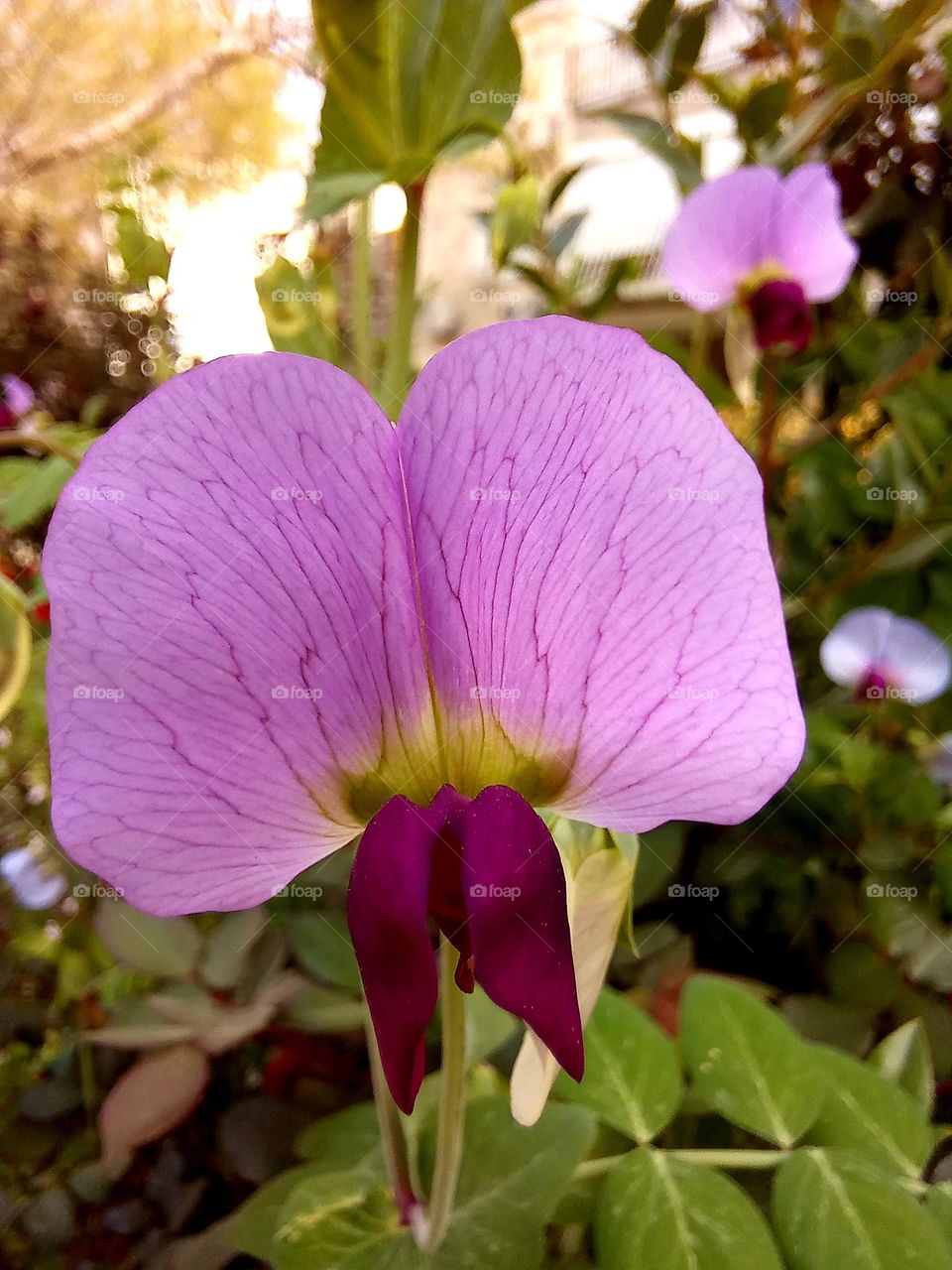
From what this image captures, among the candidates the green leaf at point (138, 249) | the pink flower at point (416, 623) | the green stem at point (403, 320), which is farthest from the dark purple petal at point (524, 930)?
the green leaf at point (138, 249)

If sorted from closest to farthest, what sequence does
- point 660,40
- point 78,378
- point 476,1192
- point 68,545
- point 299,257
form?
point 68,545 → point 476,1192 → point 660,40 → point 299,257 → point 78,378

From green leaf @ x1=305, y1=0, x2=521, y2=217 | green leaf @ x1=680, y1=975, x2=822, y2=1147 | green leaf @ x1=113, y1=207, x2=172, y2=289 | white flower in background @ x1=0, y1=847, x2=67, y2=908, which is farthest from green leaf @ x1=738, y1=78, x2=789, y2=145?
white flower in background @ x1=0, y1=847, x2=67, y2=908

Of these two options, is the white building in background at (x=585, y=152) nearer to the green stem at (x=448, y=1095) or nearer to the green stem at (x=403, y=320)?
the green stem at (x=403, y=320)

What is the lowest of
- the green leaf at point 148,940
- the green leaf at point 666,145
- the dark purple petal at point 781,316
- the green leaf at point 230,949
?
the green leaf at point 230,949

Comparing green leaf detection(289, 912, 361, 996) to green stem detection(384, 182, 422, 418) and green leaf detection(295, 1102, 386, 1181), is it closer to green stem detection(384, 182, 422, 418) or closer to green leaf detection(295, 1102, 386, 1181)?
green leaf detection(295, 1102, 386, 1181)

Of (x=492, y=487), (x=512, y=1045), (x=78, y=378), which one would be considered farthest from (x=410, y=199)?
(x=78, y=378)

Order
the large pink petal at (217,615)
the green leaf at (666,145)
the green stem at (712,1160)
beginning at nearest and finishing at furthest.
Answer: the large pink petal at (217,615), the green stem at (712,1160), the green leaf at (666,145)

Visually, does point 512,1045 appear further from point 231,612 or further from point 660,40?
point 660,40

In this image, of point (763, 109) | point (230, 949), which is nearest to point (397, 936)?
point (230, 949)
